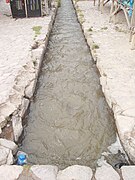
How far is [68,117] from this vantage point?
6422 mm

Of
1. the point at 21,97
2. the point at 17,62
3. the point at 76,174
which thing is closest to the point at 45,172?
the point at 76,174

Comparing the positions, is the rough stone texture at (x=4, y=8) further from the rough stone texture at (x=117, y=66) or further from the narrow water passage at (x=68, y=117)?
the narrow water passage at (x=68, y=117)

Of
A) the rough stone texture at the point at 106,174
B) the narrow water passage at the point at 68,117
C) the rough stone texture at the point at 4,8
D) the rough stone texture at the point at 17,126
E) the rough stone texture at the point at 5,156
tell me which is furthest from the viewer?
the rough stone texture at the point at 4,8

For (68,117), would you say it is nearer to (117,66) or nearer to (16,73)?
(16,73)

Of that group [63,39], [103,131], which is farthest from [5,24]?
[103,131]

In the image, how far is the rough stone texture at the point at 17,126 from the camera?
217 inches

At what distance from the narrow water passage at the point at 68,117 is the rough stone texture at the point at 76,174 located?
72cm

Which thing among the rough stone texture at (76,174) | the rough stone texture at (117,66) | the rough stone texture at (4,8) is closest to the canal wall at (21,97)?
the rough stone texture at (76,174)

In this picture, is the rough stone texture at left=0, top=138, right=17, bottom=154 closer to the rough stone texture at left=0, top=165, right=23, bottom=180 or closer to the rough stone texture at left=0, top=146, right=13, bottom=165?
the rough stone texture at left=0, top=146, right=13, bottom=165

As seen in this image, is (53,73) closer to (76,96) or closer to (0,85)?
(76,96)

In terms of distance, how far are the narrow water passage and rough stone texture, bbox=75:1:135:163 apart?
0.48 meters

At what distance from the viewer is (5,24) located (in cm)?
1391

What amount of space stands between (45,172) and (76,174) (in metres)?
0.58

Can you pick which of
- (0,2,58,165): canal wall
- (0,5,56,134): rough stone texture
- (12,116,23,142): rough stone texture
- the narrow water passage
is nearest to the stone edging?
(0,2,58,165): canal wall
